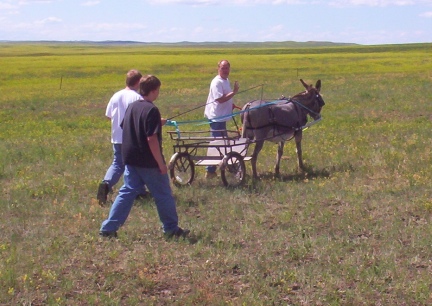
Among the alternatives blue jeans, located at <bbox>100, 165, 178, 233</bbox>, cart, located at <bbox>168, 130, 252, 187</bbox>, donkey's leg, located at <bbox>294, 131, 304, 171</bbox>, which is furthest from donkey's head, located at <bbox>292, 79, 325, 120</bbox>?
blue jeans, located at <bbox>100, 165, 178, 233</bbox>

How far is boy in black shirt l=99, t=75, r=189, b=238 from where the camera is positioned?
23.9 ft

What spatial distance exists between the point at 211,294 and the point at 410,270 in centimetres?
204

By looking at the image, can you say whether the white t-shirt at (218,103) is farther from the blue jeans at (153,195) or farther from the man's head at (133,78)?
the blue jeans at (153,195)

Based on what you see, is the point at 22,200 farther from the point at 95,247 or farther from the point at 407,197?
the point at 407,197

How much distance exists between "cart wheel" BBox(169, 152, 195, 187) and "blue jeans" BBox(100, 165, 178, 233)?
2.68 m

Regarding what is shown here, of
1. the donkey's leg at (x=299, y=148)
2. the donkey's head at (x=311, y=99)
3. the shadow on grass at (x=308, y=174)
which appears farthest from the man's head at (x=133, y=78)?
the donkey's head at (x=311, y=99)

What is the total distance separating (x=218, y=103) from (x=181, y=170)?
1289 mm

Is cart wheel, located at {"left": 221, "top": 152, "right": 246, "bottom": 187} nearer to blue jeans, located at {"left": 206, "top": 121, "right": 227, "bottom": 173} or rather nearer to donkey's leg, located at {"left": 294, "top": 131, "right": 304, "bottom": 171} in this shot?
blue jeans, located at {"left": 206, "top": 121, "right": 227, "bottom": 173}

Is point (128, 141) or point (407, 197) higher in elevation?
point (128, 141)

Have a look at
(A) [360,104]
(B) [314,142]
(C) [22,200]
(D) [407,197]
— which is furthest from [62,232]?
(A) [360,104]

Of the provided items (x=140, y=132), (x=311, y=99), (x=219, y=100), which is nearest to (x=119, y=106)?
(x=140, y=132)

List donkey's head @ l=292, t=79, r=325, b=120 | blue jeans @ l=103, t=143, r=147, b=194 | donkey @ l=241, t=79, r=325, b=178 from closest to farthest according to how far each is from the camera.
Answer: blue jeans @ l=103, t=143, r=147, b=194, donkey @ l=241, t=79, r=325, b=178, donkey's head @ l=292, t=79, r=325, b=120

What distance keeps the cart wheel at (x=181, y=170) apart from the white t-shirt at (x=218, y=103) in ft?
3.08

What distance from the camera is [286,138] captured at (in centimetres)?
1138
